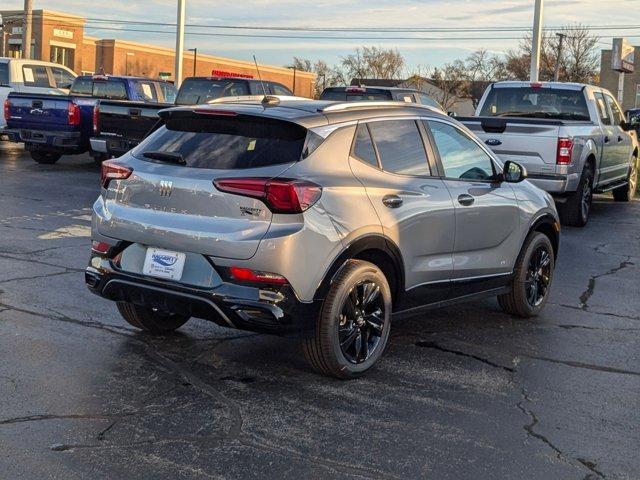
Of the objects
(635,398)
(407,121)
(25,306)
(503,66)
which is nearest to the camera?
(635,398)

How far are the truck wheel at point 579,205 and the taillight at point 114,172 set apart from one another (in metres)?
8.47

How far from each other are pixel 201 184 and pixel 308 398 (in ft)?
4.60

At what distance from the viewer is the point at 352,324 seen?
17.9ft

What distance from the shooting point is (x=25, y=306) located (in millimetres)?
6883

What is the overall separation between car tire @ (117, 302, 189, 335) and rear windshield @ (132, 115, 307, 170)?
47.2 inches

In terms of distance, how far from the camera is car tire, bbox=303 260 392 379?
5.23m

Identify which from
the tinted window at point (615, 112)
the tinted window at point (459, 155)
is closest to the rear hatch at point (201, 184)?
the tinted window at point (459, 155)

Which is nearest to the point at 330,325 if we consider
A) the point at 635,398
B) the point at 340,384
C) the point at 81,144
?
the point at 340,384

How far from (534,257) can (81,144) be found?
12148mm

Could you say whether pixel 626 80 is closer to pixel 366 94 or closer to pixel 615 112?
pixel 366 94

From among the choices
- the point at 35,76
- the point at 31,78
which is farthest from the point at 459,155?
the point at 35,76

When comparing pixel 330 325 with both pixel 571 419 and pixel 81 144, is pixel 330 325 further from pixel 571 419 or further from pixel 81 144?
pixel 81 144

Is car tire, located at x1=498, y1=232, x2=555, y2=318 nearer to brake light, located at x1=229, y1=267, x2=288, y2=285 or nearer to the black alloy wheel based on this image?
the black alloy wheel

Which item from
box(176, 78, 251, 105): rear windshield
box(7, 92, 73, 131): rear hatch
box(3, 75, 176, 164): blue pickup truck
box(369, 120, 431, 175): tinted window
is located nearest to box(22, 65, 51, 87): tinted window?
box(3, 75, 176, 164): blue pickup truck
